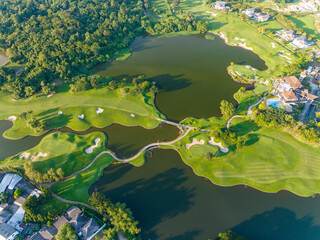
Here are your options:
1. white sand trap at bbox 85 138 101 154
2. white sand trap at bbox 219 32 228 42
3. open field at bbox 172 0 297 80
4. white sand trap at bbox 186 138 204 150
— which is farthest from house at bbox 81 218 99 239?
white sand trap at bbox 219 32 228 42

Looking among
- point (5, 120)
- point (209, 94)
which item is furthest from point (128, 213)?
point (5, 120)

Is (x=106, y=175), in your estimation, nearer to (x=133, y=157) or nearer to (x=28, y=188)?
(x=133, y=157)

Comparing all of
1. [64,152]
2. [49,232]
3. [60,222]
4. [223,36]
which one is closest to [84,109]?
[64,152]

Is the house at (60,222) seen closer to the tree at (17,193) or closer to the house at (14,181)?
the tree at (17,193)

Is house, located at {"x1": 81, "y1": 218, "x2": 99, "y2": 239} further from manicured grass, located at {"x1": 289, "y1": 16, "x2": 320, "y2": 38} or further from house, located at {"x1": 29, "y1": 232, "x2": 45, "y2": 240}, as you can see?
manicured grass, located at {"x1": 289, "y1": 16, "x2": 320, "y2": 38}

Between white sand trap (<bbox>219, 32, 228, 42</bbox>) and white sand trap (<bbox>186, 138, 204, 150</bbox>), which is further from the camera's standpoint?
white sand trap (<bbox>219, 32, 228, 42</bbox>)

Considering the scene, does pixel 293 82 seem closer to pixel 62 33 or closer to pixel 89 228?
pixel 89 228

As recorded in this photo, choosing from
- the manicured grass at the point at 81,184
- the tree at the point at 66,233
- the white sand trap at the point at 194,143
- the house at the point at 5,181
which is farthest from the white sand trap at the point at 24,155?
the white sand trap at the point at 194,143
